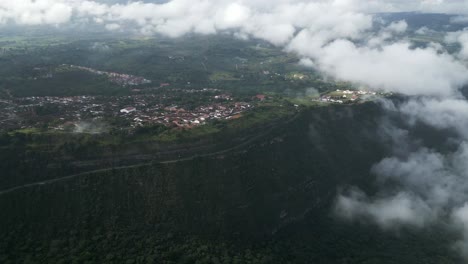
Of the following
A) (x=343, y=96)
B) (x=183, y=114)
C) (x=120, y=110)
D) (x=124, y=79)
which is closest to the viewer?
(x=183, y=114)

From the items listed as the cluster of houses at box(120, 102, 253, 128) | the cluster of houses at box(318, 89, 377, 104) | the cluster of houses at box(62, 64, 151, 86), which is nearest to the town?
the cluster of houses at box(120, 102, 253, 128)

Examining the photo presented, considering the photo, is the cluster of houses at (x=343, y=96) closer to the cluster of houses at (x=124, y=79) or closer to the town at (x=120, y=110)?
the town at (x=120, y=110)

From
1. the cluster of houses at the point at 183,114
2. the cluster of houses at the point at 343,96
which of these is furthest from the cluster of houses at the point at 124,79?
the cluster of houses at the point at 343,96

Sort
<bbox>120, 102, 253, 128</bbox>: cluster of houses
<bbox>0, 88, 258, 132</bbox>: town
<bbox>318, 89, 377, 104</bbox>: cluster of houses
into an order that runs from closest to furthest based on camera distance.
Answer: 1. <bbox>0, 88, 258, 132</bbox>: town
2. <bbox>120, 102, 253, 128</bbox>: cluster of houses
3. <bbox>318, 89, 377, 104</bbox>: cluster of houses

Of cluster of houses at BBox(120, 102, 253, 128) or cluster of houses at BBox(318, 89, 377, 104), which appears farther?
cluster of houses at BBox(318, 89, 377, 104)

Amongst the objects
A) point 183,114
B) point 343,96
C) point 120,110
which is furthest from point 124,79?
point 343,96

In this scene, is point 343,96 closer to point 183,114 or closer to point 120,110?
point 183,114

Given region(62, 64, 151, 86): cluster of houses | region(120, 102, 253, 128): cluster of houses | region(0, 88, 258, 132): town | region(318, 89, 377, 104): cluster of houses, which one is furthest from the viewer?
region(62, 64, 151, 86): cluster of houses

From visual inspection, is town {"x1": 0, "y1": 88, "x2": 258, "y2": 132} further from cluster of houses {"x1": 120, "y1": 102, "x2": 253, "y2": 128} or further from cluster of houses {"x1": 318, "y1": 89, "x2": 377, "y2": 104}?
cluster of houses {"x1": 318, "y1": 89, "x2": 377, "y2": 104}

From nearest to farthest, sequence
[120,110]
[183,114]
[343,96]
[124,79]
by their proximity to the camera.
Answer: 1. [183,114]
2. [120,110]
3. [343,96]
4. [124,79]

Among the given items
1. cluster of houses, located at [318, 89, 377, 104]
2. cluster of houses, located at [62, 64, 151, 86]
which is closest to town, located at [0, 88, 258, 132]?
cluster of houses, located at [62, 64, 151, 86]

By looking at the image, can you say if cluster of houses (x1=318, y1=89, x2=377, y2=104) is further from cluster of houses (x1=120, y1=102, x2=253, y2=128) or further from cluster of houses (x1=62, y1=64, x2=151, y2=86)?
cluster of houses (x1=62, y1=64, x2=151, y2=86)
